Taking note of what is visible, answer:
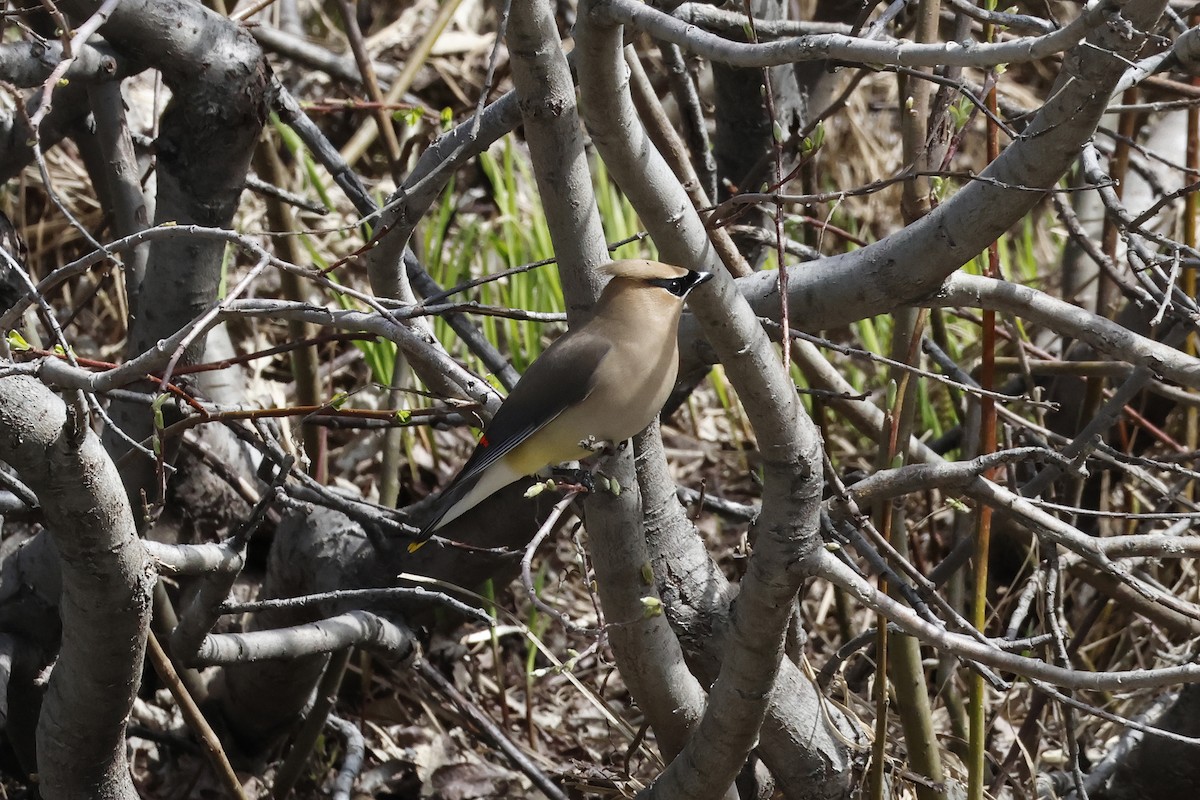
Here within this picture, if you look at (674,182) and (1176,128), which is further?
(1176,128)

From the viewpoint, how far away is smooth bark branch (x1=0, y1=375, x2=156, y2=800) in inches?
77.7

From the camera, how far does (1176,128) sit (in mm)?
4883

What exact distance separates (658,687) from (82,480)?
1.15m

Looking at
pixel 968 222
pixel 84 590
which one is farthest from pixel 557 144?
pixel 84 590

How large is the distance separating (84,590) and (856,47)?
1588 millimetres

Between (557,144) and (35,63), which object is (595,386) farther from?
(35,63)

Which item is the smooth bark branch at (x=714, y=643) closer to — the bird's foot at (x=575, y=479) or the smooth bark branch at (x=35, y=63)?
the bird's foot at (x=575, y=479)

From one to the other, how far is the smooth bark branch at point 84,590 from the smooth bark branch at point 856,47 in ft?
3.52

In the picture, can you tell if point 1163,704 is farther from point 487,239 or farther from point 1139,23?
point 487,239

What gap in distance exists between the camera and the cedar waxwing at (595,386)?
243 centimetres

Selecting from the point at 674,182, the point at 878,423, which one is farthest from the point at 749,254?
the point at 674,182

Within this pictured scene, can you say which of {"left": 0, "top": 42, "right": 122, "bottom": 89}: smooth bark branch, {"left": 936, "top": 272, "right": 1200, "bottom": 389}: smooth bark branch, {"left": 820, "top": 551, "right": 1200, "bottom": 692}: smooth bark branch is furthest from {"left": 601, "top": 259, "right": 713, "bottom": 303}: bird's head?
{"left": 0, "top": 42, "right": 122, "bottom": 89}: smooth bark branch

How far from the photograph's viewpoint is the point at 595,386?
2506 millimetres

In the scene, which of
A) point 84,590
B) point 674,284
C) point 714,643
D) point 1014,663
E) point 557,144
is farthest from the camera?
point 714,643
